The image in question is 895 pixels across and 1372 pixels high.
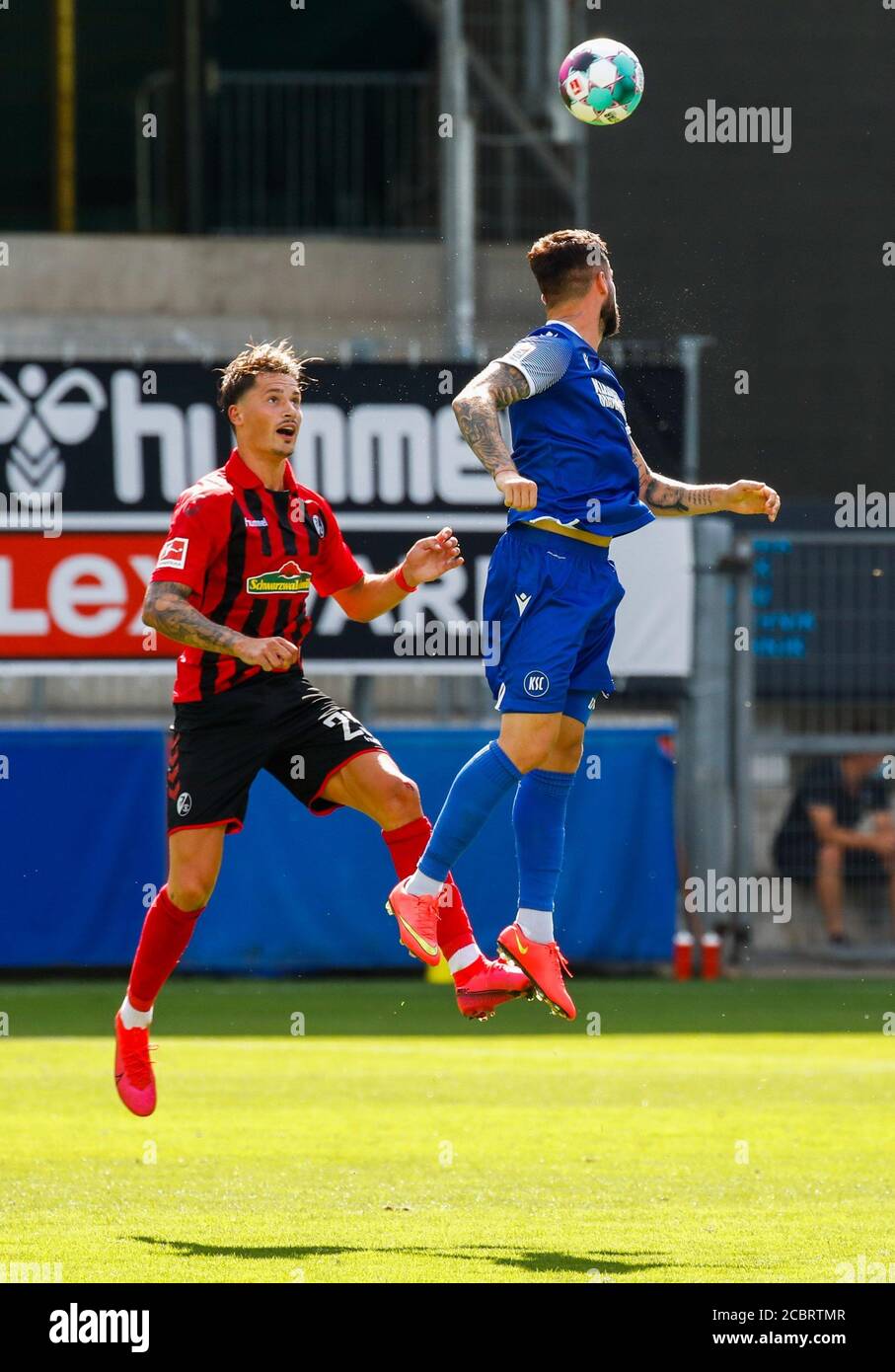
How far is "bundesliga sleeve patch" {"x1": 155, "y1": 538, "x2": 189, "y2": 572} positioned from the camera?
23.3 feet

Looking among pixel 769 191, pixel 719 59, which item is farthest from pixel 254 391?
pixel 769 191

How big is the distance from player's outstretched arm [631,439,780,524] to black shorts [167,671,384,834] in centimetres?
128

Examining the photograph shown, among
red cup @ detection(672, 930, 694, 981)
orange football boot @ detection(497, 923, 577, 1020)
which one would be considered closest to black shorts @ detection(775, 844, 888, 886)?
red cup @ detection(672, 930, 694, 981)

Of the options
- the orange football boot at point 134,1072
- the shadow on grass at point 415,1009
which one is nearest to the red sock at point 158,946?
the orange football boot at point 134,1072

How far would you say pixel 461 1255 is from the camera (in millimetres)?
6582

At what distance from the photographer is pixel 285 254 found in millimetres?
19594

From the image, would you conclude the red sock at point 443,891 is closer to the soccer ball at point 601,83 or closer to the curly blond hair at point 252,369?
the curly blond hair at point 252,369

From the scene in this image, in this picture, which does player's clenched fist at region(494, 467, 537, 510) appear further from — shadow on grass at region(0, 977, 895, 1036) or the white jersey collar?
shadow on grass at region(0, 977, 895, 1036)

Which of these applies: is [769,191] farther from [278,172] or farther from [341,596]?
[341,596]

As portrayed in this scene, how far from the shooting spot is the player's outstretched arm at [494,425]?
20.9ft

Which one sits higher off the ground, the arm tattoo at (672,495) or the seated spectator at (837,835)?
the arm tattoo at (672,495)

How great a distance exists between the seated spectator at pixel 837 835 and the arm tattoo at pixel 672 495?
26.0 ft

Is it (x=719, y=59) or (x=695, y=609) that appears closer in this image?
(x=719, y=59)

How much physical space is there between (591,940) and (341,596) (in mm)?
7494
